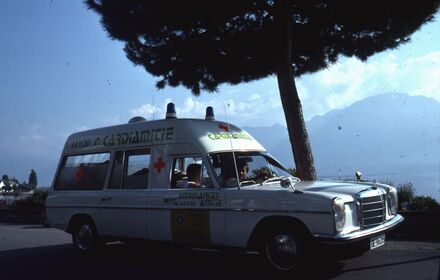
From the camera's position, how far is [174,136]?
743cm

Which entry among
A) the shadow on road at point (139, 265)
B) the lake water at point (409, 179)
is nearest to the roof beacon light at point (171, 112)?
the shadow on road at point (139, 265)

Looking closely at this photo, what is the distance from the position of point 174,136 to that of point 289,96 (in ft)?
15.7

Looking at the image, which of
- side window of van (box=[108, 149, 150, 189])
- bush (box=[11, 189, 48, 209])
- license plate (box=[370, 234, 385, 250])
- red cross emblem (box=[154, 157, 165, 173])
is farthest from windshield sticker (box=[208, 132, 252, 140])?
bush (box=[11, 189, 48, 209])

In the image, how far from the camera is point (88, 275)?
22.1 feet

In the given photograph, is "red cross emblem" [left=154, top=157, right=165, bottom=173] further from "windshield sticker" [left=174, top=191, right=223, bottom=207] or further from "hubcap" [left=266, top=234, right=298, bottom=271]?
"hubcap" [left=266, top=234, right=298, bottom=271]

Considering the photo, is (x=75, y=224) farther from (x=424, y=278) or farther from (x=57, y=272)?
(x=424, y=278)

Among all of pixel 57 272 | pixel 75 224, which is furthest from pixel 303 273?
pixel 75 224

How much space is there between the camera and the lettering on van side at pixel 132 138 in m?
7.59

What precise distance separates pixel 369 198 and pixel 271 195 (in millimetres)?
1324

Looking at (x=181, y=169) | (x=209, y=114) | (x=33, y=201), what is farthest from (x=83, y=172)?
(x=33, y=201)

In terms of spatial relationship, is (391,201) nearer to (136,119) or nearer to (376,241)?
(376,241)

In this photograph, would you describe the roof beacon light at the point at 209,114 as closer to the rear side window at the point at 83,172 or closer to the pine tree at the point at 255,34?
the rear side window at the point at 83,172

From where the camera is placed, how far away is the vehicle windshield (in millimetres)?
6809

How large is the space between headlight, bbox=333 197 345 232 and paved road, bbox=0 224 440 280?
0.76 m
